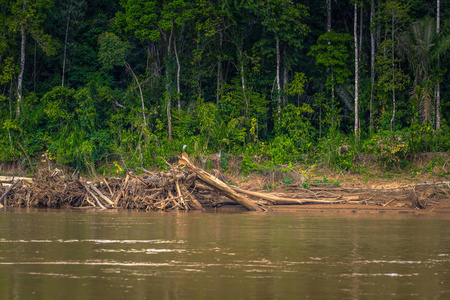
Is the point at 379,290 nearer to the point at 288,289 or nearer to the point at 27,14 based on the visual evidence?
the point at 288,289

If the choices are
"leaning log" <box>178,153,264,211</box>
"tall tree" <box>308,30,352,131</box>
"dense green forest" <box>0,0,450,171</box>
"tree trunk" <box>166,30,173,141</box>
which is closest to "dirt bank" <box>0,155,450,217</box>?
"leaning log" <box>178,153,264,211</box>

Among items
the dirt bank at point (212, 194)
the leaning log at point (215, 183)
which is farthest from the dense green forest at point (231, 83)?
the leaning log at point (215, 183)

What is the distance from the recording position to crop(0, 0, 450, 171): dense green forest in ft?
104

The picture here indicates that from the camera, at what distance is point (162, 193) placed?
75.8 ft

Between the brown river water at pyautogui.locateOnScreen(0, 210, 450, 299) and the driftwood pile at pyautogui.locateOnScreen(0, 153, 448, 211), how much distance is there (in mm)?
4126

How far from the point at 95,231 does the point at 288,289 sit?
838 centimetres

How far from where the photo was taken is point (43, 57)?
4012cm

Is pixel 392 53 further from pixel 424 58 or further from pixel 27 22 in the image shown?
pixel 27 22

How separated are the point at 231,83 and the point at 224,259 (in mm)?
27539

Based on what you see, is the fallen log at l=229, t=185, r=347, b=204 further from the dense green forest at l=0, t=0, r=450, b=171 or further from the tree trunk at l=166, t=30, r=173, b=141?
the tree trunk at l=166, t=30, r=173, b=141

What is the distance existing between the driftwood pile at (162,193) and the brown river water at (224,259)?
4126 mm

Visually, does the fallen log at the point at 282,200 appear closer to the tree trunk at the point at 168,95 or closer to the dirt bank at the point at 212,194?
the dirt bank at the point at 212,194

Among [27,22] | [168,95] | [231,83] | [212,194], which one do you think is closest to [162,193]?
[212,194]

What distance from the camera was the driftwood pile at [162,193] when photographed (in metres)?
22.4
